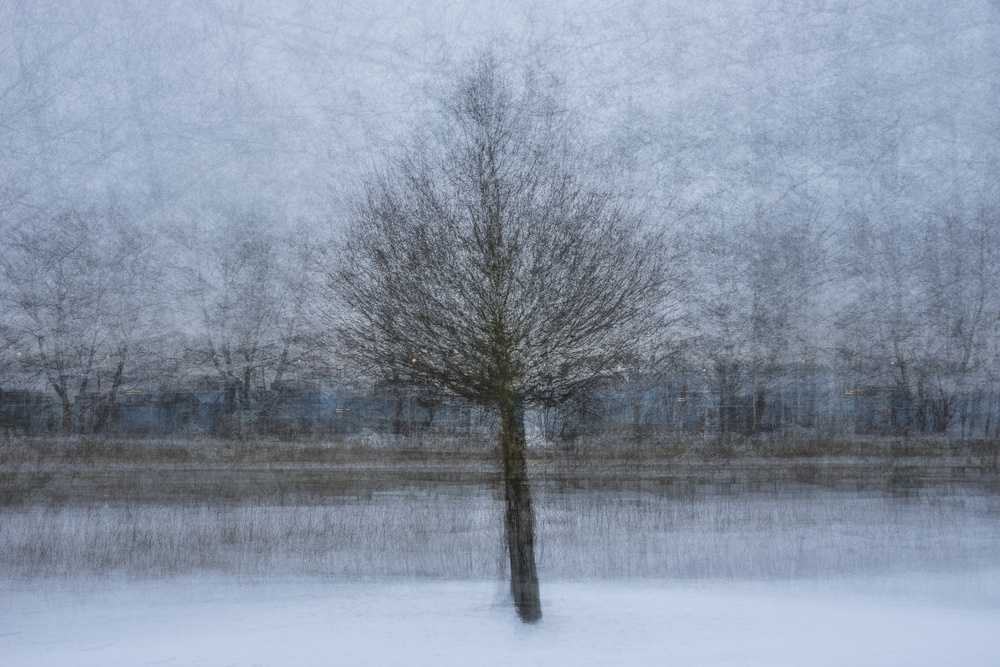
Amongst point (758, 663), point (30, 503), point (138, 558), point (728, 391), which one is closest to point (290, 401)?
point (138, 558)

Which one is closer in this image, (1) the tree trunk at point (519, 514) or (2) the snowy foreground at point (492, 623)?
(2) the snowy foreground at point (492, 623)

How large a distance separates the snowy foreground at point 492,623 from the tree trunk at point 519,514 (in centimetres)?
27

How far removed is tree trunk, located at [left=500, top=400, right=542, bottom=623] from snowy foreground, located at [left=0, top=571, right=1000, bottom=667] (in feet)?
0.90

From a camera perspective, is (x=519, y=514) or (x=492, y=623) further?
(x=519, y=514)

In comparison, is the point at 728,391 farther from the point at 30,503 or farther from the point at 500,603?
the point at 30,503

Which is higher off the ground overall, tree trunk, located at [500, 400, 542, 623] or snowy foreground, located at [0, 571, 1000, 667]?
tree trunk, located at [500, 400, 542, 623]

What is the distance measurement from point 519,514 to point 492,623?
1.12 m

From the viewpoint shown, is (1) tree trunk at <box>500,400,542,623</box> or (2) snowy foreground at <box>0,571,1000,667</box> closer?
(2) snowy foreground at <box>0,571,1000,667</box>

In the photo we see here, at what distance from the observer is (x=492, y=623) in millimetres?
7543

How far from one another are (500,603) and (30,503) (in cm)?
835

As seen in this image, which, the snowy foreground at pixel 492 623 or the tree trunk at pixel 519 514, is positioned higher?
the tree trunk at pixel 519 514

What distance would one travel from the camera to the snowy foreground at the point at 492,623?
6473mm

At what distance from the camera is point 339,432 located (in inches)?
513

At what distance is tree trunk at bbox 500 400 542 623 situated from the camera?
759cm
